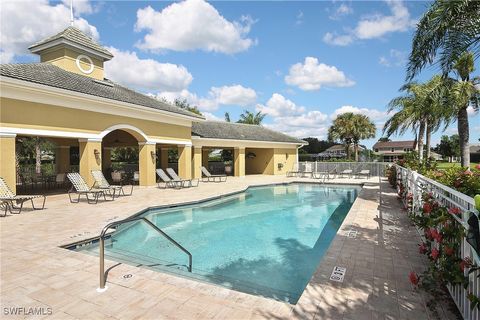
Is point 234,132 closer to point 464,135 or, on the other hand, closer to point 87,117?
point 87,117

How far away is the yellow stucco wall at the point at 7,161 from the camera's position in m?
10.8

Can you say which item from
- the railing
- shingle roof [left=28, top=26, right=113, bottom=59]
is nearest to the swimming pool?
the railing

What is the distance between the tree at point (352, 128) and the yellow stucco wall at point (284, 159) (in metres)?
12.2

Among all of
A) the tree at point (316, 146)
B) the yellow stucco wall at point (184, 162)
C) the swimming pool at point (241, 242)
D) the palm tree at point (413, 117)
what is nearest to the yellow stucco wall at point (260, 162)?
the yellow stucco wall at point (184, 162)

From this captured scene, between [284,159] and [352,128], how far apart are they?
49.4 feet

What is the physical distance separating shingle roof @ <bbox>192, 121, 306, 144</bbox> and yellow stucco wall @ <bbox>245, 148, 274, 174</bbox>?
180 centimetres

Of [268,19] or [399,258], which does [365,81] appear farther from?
[399,258]

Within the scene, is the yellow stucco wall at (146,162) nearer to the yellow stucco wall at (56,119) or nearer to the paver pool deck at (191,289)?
the yellow stucco wall at (56,119)

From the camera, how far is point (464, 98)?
10914mm

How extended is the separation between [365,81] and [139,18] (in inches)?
604

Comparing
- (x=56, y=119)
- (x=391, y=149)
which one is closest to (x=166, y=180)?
(x=56, y=119)

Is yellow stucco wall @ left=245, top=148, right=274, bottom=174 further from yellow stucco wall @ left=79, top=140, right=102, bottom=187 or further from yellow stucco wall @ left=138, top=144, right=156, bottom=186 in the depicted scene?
yellow stucco wall @ left=79, top=140, right=102, bottom=187

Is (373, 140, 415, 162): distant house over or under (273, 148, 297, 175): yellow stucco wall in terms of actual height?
over

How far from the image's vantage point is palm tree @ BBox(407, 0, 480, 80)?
6484mm
